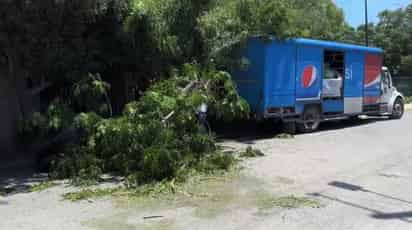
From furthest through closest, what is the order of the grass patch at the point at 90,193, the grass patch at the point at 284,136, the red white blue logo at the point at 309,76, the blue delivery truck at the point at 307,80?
the red white blue logo at the point at 309,76 < the grass patch at the point at 284,136 < the blue delivery truck at the point at 307,80 < the grass patch at the point at 90,193

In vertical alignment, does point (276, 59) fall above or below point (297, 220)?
above

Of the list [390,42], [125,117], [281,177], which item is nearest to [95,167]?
[125,117]

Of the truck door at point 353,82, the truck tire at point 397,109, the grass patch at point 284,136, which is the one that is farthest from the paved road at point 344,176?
the truck tire at point 397,109

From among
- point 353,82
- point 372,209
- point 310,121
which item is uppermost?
point 353,82

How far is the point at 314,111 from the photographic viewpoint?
606 inches

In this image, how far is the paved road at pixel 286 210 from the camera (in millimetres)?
5961

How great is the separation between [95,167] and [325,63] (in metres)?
9.74

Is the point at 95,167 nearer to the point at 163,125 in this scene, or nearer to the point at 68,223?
the point at 163,125

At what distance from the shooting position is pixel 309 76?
14742 mm

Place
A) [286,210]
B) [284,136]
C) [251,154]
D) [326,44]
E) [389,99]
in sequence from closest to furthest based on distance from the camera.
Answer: [286,210]
[251,154]
[284,136]
[326,44]
[389,99]

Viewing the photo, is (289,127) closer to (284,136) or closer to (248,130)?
(284,136)

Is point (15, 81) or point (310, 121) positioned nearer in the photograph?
point (15, 81)

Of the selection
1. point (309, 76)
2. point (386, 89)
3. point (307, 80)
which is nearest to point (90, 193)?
point (307, 80)

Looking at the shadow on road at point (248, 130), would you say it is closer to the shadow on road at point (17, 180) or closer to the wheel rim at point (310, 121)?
the wheel rim at point (310, 121)
